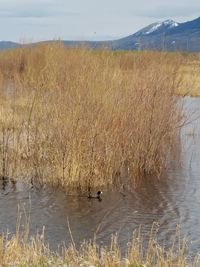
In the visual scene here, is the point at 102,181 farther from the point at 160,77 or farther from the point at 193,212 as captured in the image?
the point at 160,77

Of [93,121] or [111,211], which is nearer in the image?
[111,211]

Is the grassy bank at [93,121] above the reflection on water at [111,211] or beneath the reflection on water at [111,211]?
above

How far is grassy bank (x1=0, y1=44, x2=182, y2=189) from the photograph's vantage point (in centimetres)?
998

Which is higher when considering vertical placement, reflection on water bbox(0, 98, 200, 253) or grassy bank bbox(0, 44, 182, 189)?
grassy bank bbox(0, 44, 182, 189)

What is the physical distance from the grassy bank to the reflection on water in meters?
0.49

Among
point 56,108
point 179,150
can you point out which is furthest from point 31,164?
point 179,150

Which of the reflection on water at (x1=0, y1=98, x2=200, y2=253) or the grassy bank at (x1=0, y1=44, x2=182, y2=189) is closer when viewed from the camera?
the reflection on water at (x1=0, y1=98, x2=200, y2=253)

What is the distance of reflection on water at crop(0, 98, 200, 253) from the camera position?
8016mm

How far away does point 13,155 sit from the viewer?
426 inches

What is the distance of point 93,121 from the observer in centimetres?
987

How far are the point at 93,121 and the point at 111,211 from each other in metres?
1.72

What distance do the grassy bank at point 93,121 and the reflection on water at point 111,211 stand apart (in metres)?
0.49

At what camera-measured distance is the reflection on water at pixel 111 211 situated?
8.02 meters

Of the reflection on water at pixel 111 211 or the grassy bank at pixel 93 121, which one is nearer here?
the reflection on water at pixel 111 211
